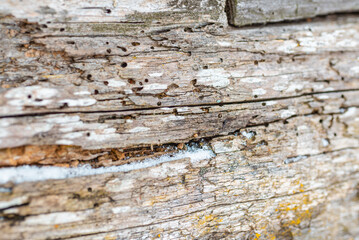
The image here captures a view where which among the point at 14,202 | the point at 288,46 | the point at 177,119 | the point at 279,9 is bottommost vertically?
the point at 14,202

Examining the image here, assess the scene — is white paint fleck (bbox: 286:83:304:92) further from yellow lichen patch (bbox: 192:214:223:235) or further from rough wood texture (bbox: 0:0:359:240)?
yellow lichen patch (bbox: 192:214:223:235)

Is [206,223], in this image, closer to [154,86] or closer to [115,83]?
[154,86]

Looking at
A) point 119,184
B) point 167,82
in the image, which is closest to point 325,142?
point 167,82

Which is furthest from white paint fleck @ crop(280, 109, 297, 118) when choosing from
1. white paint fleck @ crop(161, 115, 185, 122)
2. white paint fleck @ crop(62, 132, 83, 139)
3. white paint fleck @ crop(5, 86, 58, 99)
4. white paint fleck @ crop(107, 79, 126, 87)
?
white paint fleck @ crop(5, 86, 58, 99)

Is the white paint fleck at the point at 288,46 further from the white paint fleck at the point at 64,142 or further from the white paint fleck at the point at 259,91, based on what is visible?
the white paint fleck at the point at 64,142

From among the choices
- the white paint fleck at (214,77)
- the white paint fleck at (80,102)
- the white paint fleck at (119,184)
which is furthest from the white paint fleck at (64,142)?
the white paint fleck at (214,77)

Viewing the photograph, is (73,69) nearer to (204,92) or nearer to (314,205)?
(204,92)
